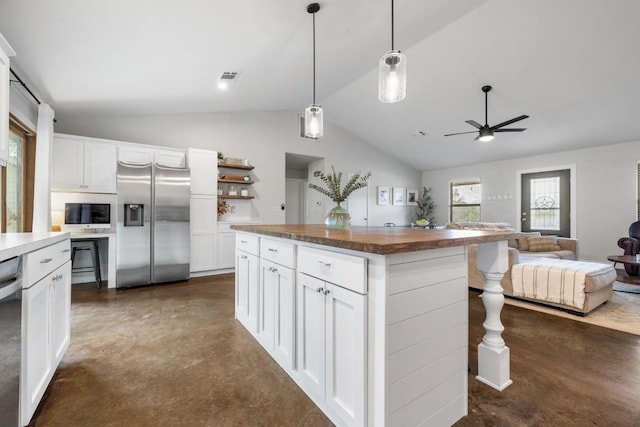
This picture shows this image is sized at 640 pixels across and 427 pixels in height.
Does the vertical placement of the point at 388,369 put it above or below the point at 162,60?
below

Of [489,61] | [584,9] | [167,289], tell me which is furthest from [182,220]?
[584,9]

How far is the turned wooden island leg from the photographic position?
1638 mm

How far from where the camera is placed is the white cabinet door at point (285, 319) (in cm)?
166

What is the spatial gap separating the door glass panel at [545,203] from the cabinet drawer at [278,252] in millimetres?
6665

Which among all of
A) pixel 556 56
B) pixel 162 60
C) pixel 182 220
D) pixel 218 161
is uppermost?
pixel 556 56

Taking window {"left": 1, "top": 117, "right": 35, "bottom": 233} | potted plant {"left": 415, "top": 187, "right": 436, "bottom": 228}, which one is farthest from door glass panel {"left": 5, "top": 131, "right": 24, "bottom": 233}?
potted plant {"left": 415, "top": 187, "right": 436, "bottom": 228}

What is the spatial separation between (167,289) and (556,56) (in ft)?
19.5

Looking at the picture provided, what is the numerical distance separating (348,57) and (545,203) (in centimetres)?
539

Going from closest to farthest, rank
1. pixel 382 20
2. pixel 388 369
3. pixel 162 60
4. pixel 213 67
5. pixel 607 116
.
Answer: pixel 388 369 < pixel 162 60 < pixel 382 20 < pixel 213 67 < pixel 607 116

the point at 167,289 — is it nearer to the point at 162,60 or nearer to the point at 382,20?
the point at 162,60

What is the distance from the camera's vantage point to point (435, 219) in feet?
27.1

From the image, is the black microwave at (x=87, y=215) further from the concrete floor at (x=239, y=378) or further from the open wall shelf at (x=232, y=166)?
the open wall shelf at (x=232, y=166)

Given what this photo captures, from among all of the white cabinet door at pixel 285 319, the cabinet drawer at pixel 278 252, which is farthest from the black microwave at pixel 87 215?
the white cabinet door at pixel 285 319

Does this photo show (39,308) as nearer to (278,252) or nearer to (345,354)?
(278,252)
